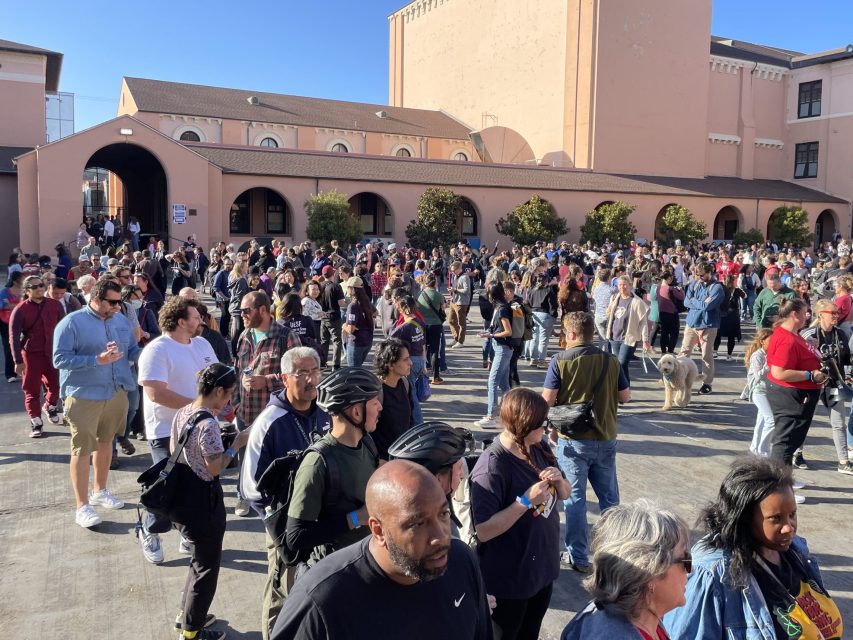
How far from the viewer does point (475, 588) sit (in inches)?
92.8

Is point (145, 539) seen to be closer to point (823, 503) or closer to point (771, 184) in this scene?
point (823, 503)

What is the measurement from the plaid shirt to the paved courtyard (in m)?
0.97

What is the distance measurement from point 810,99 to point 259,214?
36.1 m

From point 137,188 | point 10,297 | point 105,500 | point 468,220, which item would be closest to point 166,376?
point 105,500

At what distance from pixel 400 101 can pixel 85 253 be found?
1402 inches

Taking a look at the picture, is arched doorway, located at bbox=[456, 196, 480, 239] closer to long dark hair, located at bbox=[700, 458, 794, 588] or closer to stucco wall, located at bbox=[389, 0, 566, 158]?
stucco wall, located at bbox=[389, 0, 566, 158]

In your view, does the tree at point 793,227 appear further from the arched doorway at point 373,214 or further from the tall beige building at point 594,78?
the arched doorway at point 373,214

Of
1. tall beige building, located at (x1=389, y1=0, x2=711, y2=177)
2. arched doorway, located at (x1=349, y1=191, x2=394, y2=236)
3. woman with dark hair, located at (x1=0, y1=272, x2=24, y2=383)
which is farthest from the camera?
tall beige building, located at (x1=389, y1=0, x2=711, y2=177)

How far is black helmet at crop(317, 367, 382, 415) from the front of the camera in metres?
3.23

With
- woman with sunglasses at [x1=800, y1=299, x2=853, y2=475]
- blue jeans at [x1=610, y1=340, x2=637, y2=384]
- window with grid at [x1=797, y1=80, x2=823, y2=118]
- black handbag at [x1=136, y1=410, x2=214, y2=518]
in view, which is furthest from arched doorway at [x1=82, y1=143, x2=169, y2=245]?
window with grid at [x1=797, y1=80, x2=823, y2=118]

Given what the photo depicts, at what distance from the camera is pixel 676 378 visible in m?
9.48

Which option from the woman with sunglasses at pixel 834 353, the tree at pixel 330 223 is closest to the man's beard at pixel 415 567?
the woman with sunglasses at pixel 834 353

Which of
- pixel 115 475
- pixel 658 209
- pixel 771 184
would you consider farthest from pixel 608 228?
pixel 115 475

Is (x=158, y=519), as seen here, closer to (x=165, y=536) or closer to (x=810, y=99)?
(x=165, y=536)
